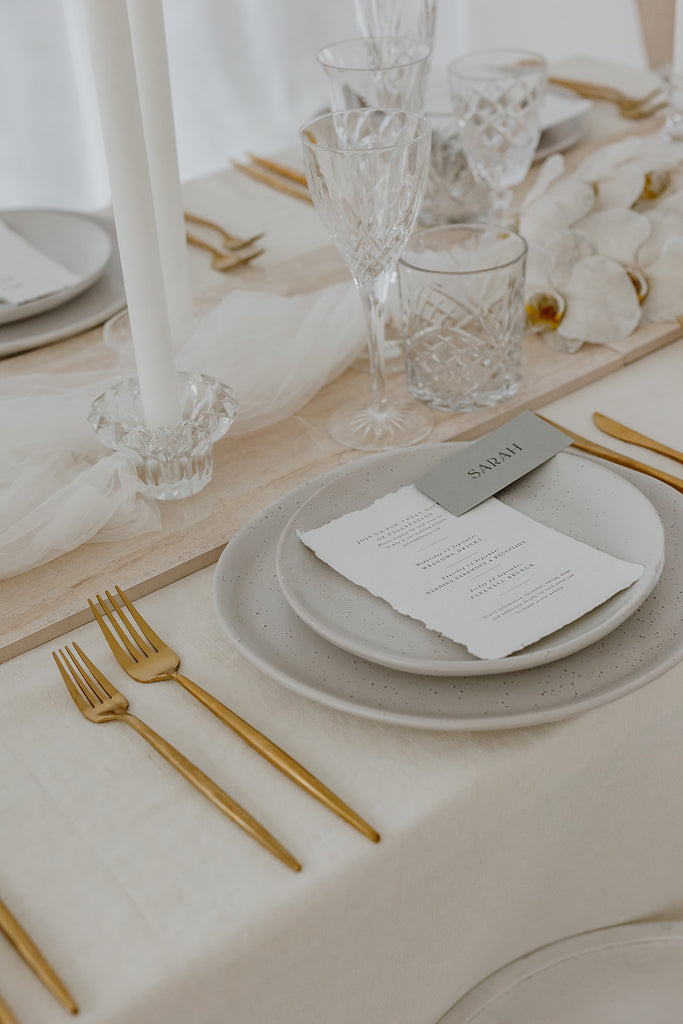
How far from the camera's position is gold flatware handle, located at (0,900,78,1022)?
458mm

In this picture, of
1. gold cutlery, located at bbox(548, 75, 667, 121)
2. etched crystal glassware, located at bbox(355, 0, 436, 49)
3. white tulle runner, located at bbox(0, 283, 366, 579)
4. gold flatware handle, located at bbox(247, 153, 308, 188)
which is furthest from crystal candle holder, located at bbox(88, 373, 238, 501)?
gold cutlery, located at bbox(548, 75, 667, 121)

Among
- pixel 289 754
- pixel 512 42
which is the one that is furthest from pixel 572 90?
pixel 512 42

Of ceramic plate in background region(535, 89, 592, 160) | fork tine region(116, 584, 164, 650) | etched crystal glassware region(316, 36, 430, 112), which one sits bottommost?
fork tine region(116, 584, 164, 650)

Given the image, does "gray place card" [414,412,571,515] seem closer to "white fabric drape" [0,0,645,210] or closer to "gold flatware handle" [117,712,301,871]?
"gold flatware handle" [117,712,301,871]

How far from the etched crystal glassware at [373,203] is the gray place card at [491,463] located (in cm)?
12

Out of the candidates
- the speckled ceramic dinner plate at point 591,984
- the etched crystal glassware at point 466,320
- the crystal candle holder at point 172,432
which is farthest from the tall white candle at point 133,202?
the speckled ceramic dinner plate at point 591,984

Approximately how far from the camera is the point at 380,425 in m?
0.90

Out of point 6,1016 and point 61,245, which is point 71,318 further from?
point 6,1016

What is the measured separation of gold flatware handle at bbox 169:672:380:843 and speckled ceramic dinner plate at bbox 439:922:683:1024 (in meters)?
0.16

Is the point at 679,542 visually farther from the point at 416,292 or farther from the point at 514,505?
the point at 416,292

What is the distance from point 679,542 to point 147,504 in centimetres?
39

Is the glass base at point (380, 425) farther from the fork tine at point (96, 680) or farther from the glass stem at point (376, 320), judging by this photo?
the fork tine at point (96, 680)

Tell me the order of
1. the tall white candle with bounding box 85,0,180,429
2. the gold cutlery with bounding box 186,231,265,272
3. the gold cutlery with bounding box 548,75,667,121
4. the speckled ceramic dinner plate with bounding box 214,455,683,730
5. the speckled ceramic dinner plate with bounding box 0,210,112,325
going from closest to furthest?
the speckled ceramic dinner plate with bounding box 214,455,683,730, the tall white candle with bounding box 85,0,180,429, the speckled ceramic dinner plate with bounding box 0,210,112,325, the gold cutlery with bounding box 186,231,265,272, the gold cutlery with bounding box 548,75,667,121

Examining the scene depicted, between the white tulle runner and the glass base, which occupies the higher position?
the white tulle runner
